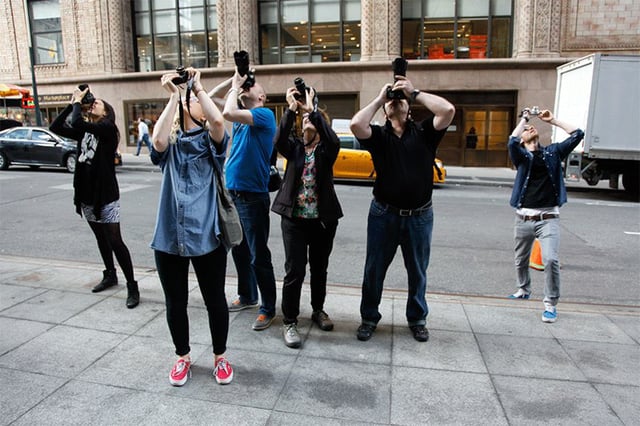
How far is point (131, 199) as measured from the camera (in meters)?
11.2

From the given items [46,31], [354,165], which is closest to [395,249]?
[354,165]

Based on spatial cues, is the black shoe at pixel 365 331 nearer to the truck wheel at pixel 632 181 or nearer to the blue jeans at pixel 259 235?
the blue jeans at pixel 259 235

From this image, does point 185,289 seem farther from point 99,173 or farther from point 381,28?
point 381,28

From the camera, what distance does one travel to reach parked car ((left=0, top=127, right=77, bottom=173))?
52.7 ft

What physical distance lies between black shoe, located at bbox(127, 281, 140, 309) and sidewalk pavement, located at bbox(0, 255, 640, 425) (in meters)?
0.07

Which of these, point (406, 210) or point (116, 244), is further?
point (116, 244)

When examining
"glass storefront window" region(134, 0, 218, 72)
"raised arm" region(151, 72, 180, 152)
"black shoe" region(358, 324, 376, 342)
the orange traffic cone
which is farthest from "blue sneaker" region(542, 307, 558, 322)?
"glass storefront window" region(134, 0, 218, 72)

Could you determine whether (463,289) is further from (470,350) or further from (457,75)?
(457,75)

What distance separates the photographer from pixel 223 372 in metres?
3.16

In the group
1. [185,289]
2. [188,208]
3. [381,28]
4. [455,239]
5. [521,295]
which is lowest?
[455,239]

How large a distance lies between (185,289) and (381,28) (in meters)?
19.4

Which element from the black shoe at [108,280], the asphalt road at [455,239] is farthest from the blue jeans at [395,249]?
the black shoe at [108,280]

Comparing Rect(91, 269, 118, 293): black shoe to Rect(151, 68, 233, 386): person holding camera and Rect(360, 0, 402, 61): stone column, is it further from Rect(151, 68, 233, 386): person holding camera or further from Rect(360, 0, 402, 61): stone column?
Rect(360, 0, 402, 61): stone column

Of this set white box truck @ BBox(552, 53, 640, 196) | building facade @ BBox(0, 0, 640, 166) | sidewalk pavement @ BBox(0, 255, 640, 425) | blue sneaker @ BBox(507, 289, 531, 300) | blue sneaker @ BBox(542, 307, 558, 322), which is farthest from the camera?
building facade @ BBox(0, 0, 640, 166)
